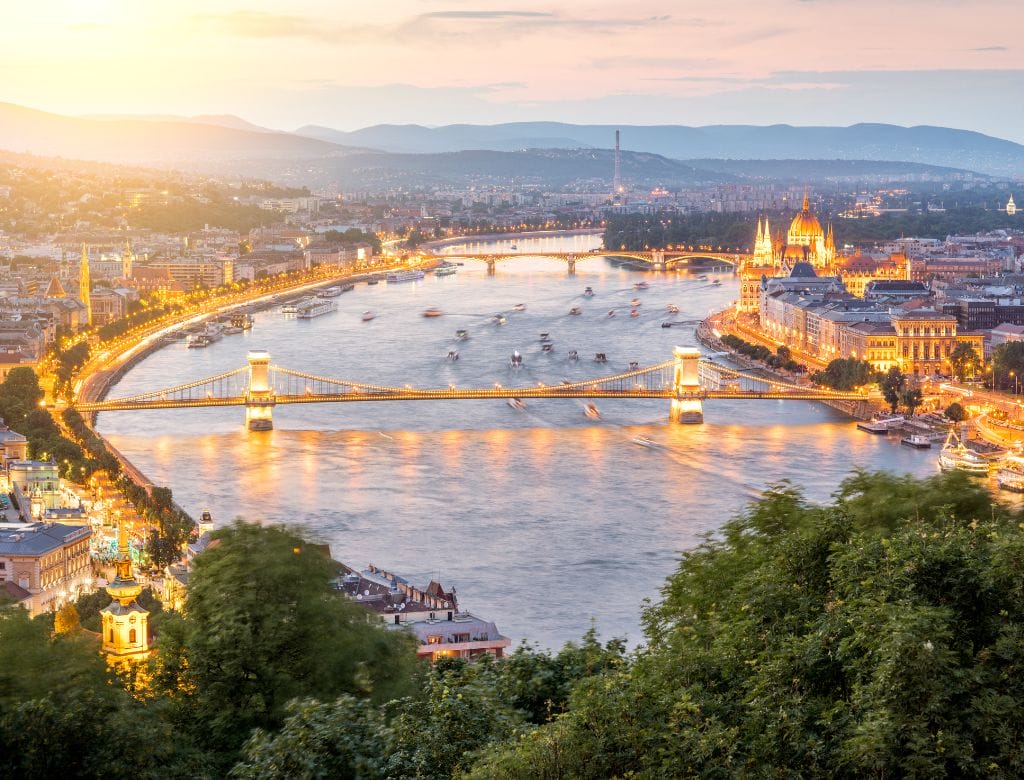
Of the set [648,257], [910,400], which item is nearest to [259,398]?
[910,400]

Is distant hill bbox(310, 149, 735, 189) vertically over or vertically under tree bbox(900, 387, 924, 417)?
over

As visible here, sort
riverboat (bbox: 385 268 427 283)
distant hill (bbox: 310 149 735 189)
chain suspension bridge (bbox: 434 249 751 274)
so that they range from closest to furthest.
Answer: riverboat (bbox: 385 268 427 283), chain suspension bridge (bbox: 434 249 751 274), distant hill (bbox: 310 149 735 189)

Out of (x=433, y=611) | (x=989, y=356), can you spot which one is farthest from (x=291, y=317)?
(x=433, y=611)

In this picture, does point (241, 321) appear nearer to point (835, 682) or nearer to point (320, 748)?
point (320, 748)

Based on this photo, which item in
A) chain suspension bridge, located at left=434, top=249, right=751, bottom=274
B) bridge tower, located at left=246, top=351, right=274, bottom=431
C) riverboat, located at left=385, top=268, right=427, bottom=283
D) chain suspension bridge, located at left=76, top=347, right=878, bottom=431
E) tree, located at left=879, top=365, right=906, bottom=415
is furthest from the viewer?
chain suspension bridge, located at left=434, top=249, right=751, bottom=274

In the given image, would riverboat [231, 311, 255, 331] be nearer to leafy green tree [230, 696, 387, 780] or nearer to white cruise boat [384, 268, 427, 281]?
white cruise boat [384, 268, 427, 281]

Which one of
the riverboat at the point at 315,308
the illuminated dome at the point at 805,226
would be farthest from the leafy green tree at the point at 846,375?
the illuminated dome at the point at 805,226

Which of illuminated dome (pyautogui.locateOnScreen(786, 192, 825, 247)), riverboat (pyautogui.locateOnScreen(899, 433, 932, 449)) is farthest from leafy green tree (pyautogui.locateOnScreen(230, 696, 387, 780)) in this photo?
illuminated dome (pyautogui.locateOnScreen(786, 192, 825, 247))
